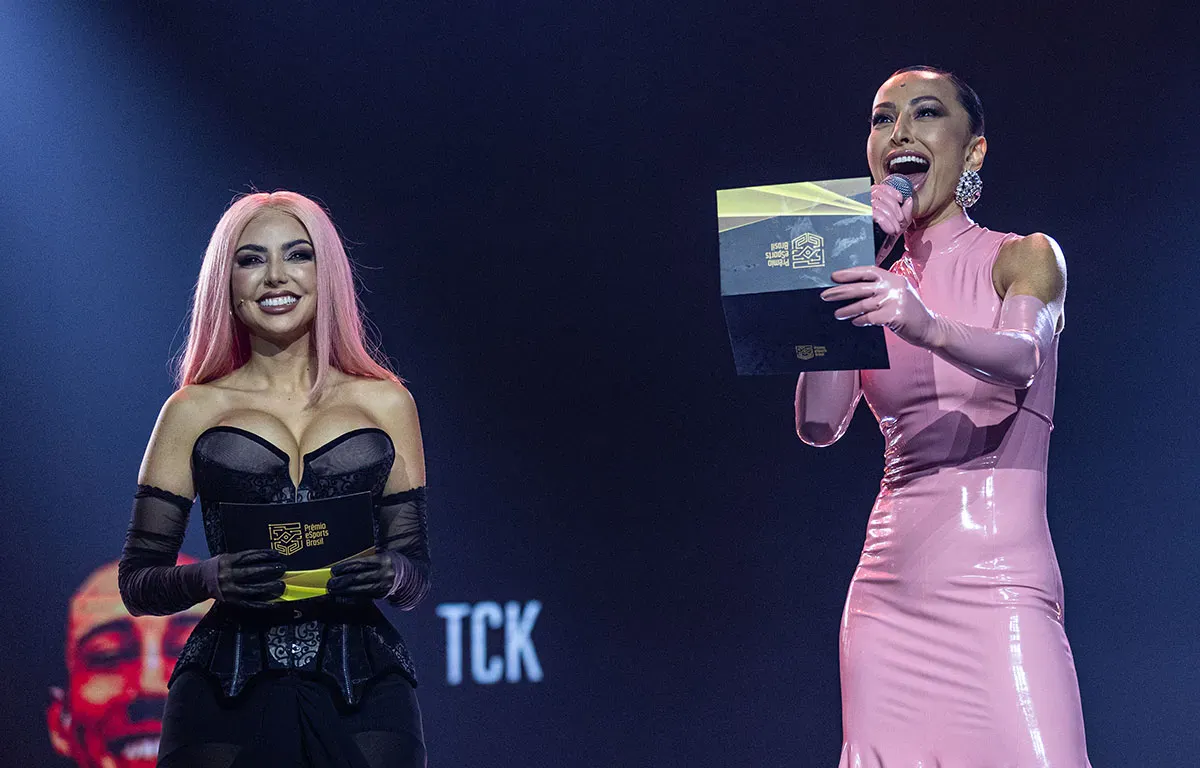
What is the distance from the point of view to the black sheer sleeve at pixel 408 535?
2.48 meters

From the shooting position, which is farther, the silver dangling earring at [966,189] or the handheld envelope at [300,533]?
the silver dangling earring at [966,189]

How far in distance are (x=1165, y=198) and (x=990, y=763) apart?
2.79 m

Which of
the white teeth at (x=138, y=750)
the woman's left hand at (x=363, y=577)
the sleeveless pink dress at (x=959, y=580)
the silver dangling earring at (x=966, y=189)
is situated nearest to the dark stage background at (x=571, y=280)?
the white teeth at (x=138, y=750)

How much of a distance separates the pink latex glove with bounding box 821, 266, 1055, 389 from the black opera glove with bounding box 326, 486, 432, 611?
1.02 m

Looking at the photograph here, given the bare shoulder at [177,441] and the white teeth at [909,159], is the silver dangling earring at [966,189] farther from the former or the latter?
the bare shoulder at [177,441]

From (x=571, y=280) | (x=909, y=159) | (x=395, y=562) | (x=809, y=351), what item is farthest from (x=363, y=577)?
(x=571, y=280)

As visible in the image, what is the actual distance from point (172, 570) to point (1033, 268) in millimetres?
1711

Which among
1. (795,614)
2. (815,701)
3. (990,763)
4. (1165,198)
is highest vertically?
(1165,198)

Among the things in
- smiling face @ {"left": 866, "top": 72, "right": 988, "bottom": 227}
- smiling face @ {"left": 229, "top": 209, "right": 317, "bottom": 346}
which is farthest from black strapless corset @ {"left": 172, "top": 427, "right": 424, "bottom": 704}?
smiling face @ {"left": 866, "top": 72, "right": 988, "bottom": 227}

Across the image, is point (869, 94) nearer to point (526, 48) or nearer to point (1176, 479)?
point (526, 48)

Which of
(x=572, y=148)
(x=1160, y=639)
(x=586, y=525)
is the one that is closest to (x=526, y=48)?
(x=572, y=148)

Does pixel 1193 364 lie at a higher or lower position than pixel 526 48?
lower

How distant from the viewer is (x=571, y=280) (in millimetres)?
4531

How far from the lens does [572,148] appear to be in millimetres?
4547
